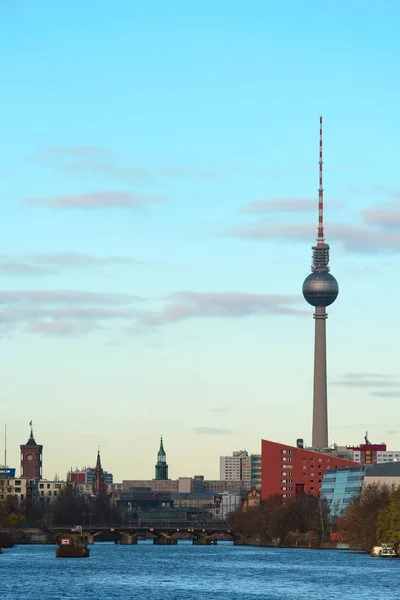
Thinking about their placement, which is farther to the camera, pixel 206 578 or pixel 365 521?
pixel 365 521

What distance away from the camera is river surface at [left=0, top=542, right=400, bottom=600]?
108 m

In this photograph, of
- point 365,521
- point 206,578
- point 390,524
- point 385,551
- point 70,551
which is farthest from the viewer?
point 70,551

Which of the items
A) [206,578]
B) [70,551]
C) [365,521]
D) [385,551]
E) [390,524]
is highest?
[365,521]

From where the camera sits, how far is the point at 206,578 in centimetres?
13312

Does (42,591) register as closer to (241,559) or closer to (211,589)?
(211,589)

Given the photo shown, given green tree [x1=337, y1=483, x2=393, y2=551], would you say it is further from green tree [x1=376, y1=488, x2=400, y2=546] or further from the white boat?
the white boat

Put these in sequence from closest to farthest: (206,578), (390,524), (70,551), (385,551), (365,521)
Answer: (206,578)
(385,551)
(390,524)
(365,521)
(70,551)

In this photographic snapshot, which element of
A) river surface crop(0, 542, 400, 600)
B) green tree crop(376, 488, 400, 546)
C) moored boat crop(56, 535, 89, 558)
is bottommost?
river surface crop(0, 542, 400, 600)

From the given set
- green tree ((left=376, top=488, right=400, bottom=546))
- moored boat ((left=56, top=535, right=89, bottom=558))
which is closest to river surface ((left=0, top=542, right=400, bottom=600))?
green tree ((left=376, top=488, right=400, bottom=546))

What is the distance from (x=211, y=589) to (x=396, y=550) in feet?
162

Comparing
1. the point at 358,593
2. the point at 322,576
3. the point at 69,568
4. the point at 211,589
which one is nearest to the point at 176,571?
the point at 69,568

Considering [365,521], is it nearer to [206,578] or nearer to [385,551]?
[385,551]

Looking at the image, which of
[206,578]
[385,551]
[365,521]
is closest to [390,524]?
[385,551]

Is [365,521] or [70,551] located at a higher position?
[365,521]
